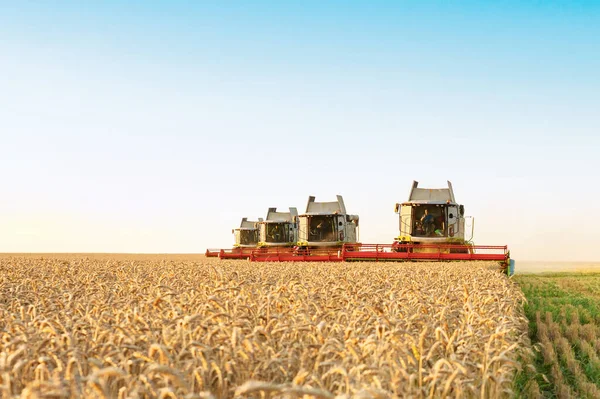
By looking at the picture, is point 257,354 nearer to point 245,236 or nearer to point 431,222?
point 431,222

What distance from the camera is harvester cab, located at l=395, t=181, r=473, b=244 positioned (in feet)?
92.2

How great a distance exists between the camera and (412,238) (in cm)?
2812

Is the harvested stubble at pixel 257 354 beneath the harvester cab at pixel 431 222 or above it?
beneath

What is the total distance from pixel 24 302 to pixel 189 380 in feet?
19.0

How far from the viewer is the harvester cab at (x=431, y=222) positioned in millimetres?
28094

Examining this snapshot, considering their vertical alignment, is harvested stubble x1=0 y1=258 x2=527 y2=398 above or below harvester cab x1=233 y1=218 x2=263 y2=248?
below

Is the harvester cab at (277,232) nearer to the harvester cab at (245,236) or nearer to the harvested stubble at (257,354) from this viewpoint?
the harvester cab at (245,236)

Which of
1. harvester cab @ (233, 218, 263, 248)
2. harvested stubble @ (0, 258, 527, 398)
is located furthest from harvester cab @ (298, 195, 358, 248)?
harvested stubble @ (0, 258, 527, 398)

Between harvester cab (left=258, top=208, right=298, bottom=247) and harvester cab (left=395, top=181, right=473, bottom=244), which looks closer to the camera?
harvester cab (left=395, top=181, right=473, bottom=244)

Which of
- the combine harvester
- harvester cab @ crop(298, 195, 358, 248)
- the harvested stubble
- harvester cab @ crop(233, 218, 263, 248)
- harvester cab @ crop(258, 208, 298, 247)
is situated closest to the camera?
the harvested stubble

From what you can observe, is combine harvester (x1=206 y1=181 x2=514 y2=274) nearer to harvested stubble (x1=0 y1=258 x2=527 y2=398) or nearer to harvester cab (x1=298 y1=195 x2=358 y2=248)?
harvester cab (x1=298 y1=195 x2=358 y2=248)

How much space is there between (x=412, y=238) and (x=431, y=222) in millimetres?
1089

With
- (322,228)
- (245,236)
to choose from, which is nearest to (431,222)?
(322,228)

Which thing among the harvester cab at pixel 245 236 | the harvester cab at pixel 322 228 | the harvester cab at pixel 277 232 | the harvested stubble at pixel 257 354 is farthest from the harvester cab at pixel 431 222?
the harvester cab at pixel 245 236
